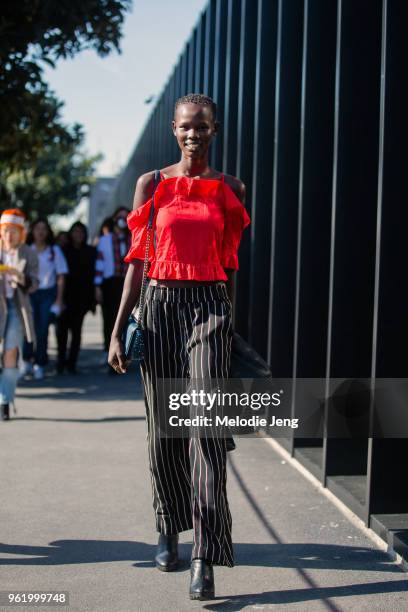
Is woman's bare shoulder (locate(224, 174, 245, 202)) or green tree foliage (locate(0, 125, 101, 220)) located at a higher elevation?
green tree foliage (locate(0, 125, 101, 220))

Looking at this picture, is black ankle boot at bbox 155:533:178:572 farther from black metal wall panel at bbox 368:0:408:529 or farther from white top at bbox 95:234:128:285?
white top at bbox 95:234:128:285

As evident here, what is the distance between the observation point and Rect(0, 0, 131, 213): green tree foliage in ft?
36.6

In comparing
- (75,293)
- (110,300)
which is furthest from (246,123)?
(75,293)

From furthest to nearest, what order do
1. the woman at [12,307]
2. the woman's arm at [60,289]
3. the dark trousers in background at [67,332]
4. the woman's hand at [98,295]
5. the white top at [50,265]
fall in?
1. the woman's hand at [98,295]
2. the dark trousers in background at [67,332]
3. the woman's arm at [60,289]
4. the white top at [50,265]
5. the woman at [12,307]

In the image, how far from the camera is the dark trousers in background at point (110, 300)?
1289cm

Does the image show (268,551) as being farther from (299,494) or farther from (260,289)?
(260,289)

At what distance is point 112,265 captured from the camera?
12.9 metres

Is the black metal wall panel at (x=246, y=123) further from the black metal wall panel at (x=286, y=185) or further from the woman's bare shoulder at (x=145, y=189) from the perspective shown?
the woman's bare shoulder at (x=145, y=189)

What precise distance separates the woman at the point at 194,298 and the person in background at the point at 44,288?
7.94 meters

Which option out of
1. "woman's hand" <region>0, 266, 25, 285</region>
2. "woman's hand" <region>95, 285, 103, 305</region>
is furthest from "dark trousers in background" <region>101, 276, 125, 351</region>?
"woman's hand" <region>0, 266, 25, 285</region>

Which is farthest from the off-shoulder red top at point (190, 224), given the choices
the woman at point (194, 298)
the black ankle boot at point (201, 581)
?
the black ankle boot at point (201, 581)

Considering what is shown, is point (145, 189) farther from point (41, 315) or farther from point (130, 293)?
point (41, 315)

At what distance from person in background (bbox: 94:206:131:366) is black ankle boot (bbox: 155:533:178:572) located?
8488 millimetres

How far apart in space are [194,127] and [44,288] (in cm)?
820
